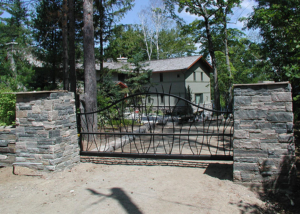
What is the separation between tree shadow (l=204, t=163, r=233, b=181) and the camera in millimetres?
4070

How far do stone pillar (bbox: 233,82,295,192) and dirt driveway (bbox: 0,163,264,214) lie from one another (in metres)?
0.35

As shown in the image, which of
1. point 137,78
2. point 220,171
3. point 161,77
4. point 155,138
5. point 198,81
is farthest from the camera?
point 198,81

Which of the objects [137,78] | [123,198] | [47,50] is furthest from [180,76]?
[123,198]

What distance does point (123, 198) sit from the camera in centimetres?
348

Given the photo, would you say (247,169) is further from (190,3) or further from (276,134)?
(190,3)

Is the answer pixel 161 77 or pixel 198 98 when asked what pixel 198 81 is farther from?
pixel 161 77

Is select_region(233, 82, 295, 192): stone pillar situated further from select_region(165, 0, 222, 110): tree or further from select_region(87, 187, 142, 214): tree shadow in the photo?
select_region(165, 0, 222, 110): tree

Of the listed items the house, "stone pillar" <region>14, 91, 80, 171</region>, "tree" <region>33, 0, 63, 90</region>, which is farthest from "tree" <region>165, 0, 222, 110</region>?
"stone pillar" <region>14, 91, 80, 171</region>

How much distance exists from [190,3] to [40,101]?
14.0 meters

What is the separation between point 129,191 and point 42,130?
1967 mm

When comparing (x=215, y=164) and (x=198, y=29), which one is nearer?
(x=215, y=164)

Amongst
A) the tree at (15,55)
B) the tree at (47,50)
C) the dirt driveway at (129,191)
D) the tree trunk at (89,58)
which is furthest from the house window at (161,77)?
the dirt driveway at (129,191)

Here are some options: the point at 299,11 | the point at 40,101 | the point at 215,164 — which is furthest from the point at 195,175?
the point at 299,11

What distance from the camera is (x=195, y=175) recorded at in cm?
425
